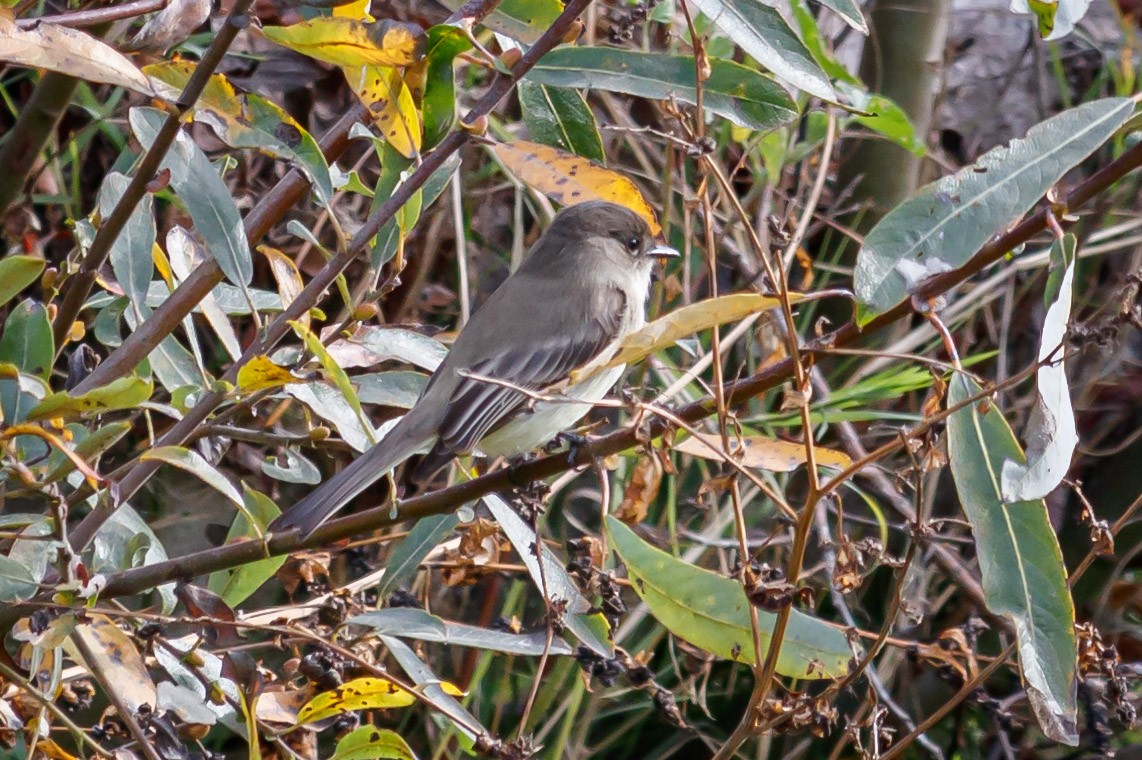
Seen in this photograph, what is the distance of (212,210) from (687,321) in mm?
777

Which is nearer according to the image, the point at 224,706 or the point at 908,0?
the point at 224,706

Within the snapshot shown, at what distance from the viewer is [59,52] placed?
1591 mm

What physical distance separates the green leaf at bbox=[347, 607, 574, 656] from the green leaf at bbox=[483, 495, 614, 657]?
0.05 m

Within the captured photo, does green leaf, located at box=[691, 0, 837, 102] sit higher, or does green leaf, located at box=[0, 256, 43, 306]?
green leaf, located at box=[691, 0, 837, 102]

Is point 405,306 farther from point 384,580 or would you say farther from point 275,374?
point 275,374

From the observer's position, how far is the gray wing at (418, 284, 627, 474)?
2535 mm

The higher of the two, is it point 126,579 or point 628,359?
point 628,359

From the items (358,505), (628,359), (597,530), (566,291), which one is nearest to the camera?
(628,359)

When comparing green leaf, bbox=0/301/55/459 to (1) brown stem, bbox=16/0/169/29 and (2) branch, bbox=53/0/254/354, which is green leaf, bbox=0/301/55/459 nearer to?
(2) branch, bbox=53/0/254/354

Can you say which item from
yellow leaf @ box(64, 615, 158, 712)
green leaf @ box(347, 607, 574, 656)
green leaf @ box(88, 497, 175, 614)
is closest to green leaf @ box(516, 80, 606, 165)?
green leaf @ box(347, 607, 574, 656)

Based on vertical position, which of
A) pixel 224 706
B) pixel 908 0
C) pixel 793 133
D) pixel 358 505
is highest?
pixel 908 0

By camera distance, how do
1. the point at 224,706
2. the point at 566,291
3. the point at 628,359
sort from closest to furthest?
the point at 628,359 < the point at 224,706 < the point at 566,291

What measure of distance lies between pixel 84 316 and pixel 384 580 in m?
1.40

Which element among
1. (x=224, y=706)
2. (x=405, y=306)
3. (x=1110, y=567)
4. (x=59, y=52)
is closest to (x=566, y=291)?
(x=405, y=306)
